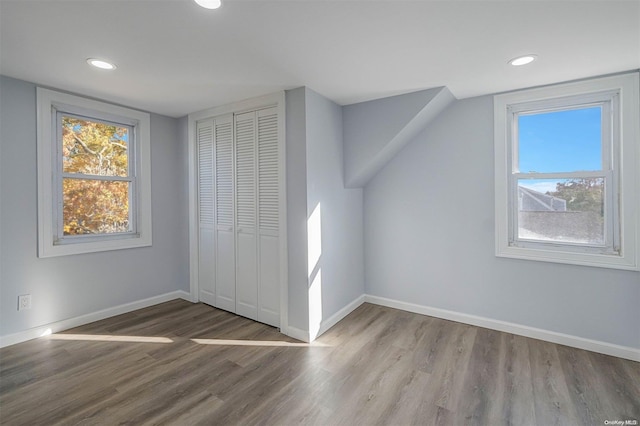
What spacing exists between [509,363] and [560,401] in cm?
43

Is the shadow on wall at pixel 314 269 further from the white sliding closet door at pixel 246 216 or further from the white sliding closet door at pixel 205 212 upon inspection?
the white sliding closet door at pixel 205 212

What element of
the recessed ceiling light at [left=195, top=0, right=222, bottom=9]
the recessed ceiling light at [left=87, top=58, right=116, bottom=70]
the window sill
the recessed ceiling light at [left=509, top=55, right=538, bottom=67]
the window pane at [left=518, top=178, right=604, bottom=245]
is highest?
the recessed ceiling light at [left=87, top=58, right=116, bottom=70]

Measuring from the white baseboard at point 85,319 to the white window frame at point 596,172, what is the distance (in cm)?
381

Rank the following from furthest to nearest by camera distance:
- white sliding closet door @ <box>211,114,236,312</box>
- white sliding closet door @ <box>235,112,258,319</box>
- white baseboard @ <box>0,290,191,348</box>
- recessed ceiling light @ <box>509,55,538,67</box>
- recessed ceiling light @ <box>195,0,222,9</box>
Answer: white sliding closet door @ <box>211,114,236,312</box> < white sliding closet door @ <box>235,112,258,319</box> < white baseboard @ <box>0,290,191,348</box> < recessed ceiling light @ <box>509,55,538,67</box> < recessed ceiling light @ <box>195,0,222,9</box>

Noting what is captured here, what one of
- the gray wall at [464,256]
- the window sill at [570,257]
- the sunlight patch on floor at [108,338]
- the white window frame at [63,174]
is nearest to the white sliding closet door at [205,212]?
the white window frame at [63,174]

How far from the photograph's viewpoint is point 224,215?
3.39 m

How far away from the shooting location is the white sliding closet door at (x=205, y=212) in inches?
138

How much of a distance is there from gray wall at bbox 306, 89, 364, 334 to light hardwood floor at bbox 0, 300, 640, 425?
1.50 ft

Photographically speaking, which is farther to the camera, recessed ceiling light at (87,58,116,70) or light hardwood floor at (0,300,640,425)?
recessed ceiling light at (87,58,116,70)

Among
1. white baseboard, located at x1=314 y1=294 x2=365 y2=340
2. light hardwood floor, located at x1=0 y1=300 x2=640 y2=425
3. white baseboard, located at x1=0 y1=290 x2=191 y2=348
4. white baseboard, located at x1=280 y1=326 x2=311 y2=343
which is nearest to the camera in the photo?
light hardwood floor, located at x1=0 y1=300 x2=640 y2=425

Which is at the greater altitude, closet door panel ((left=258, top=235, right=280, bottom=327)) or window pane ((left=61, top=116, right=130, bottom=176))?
window pane ((left=61, top=116, right=130, bottom=176))

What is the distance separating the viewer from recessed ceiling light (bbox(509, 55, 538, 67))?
6.97ft

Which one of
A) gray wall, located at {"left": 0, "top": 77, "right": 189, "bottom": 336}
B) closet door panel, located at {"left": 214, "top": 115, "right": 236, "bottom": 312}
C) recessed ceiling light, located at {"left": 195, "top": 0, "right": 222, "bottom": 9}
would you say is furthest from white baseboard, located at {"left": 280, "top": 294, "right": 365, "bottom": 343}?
recessed ceiling light, located at {"left": 195, "top": 0, "right": 222, "bottom": 9}

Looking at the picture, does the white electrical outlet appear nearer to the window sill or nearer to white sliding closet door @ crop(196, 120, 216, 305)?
white sliding closet door @ crop(196, 120, 216, 305)
